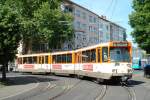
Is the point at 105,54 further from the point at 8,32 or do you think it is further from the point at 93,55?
the point at 8,32

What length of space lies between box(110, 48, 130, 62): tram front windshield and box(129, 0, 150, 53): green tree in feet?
33.0

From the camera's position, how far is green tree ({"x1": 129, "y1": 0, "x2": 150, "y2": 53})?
127 ft

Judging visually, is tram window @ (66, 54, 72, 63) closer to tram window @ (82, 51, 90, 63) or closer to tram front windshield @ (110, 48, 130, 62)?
tram window @ (82, 51, 90, 63)

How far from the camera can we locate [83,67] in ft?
114

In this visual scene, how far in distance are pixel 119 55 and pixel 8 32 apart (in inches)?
350

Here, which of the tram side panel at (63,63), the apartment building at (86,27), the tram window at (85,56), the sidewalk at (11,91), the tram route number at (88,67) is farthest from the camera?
the apartment building at (86,27)

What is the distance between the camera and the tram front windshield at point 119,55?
28.3 meters

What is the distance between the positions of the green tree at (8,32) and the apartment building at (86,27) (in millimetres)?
59816

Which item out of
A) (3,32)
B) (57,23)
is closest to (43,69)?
(3,32)

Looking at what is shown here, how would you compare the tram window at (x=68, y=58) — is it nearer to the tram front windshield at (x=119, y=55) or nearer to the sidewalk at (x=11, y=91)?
the sidewalk at (x=11, y=91)

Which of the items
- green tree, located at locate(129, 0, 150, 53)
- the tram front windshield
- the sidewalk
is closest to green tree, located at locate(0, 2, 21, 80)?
the sidewalk

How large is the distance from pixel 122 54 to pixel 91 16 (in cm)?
8871

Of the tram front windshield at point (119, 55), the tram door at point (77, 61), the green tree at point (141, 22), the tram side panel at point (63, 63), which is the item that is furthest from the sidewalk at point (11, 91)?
the green tree at point (141, 22)

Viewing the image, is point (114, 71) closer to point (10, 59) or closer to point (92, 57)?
point (92, 57)
